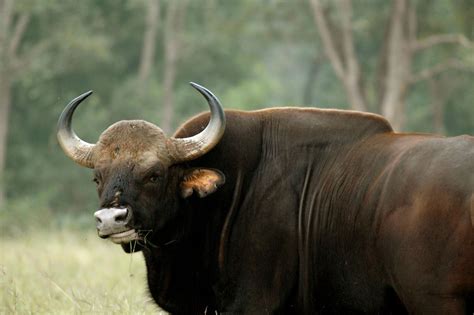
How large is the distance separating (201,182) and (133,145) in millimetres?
609

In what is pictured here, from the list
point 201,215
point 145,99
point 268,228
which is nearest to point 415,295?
point 268,228

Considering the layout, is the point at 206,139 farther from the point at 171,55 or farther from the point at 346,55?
the point at 171,55

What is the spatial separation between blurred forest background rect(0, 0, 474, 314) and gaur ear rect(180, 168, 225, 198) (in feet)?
37.8

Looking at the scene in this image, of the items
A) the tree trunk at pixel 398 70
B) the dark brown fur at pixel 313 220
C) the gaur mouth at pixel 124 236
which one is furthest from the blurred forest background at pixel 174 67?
the gaur mouth at pixel 124 236

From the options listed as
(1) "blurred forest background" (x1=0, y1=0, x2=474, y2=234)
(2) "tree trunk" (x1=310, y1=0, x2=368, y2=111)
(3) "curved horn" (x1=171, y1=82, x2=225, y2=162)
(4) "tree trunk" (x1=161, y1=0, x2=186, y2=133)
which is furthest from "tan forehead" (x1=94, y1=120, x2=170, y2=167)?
(4) "tree trunk" (x1=161, y1=0, x2=186, y2=133)

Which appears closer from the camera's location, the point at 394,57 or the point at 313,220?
the point at 313,220

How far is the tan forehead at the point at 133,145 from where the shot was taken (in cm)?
793

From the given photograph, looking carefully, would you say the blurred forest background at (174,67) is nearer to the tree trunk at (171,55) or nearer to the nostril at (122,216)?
the tree trunk at (171,55)

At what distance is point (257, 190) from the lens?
26.7 ft

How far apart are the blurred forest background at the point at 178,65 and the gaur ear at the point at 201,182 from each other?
19034 millimetres

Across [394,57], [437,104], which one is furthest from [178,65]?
[394,57]

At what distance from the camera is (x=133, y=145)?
7992 mm

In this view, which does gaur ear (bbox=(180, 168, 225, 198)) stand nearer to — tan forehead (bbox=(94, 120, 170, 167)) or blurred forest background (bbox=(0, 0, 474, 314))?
tan forehead (bbox=(94, 120, 170, 167))

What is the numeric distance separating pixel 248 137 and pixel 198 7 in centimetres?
3755
